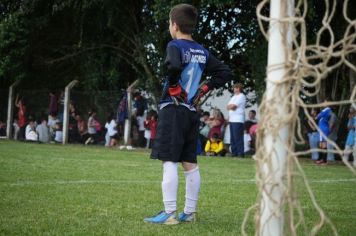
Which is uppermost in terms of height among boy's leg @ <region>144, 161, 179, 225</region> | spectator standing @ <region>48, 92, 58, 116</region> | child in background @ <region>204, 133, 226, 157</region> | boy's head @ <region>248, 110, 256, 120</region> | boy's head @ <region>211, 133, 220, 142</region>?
spectator standing @ <region>48, 92, 58, 116</region>

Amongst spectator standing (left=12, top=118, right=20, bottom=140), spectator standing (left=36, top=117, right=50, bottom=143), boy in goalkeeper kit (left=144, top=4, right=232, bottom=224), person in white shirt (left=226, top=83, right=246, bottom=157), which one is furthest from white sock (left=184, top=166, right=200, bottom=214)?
spectator standing (left=12, top=118, right=20, bottom=140)

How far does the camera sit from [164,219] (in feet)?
18.1

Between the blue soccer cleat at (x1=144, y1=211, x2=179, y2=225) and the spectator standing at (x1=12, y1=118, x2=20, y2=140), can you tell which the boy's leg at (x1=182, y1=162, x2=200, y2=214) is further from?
the spectator standing at (x1=12, y1=118, x2=20, y2=140)

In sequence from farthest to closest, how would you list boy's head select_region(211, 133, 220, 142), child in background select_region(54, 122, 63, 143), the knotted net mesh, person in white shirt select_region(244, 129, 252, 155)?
1. child in background select_region(54, 122, 63, 143)
2. person in white shirt select_region(244, 129, 252, 155)
3. boy's head select_region(211, 133, 220, 142)
4. the knotted net mesh

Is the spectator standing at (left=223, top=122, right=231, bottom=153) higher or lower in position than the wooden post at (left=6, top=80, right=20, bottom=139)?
lower

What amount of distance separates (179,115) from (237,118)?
38.9ft

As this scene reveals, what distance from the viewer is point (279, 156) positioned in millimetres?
3092

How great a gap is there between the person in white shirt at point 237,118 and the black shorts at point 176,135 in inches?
458

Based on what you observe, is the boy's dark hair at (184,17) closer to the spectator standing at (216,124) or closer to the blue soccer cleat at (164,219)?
the blue soccer cleat at (164,219)

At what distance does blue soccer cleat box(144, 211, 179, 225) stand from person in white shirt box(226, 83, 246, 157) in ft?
39.1

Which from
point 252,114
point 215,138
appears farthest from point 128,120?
point 215,138

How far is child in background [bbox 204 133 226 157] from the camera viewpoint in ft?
61.6

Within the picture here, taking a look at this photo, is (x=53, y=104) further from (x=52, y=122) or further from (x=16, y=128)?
(x=16, y=128)

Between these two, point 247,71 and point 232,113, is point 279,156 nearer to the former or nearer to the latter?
point 232,113
